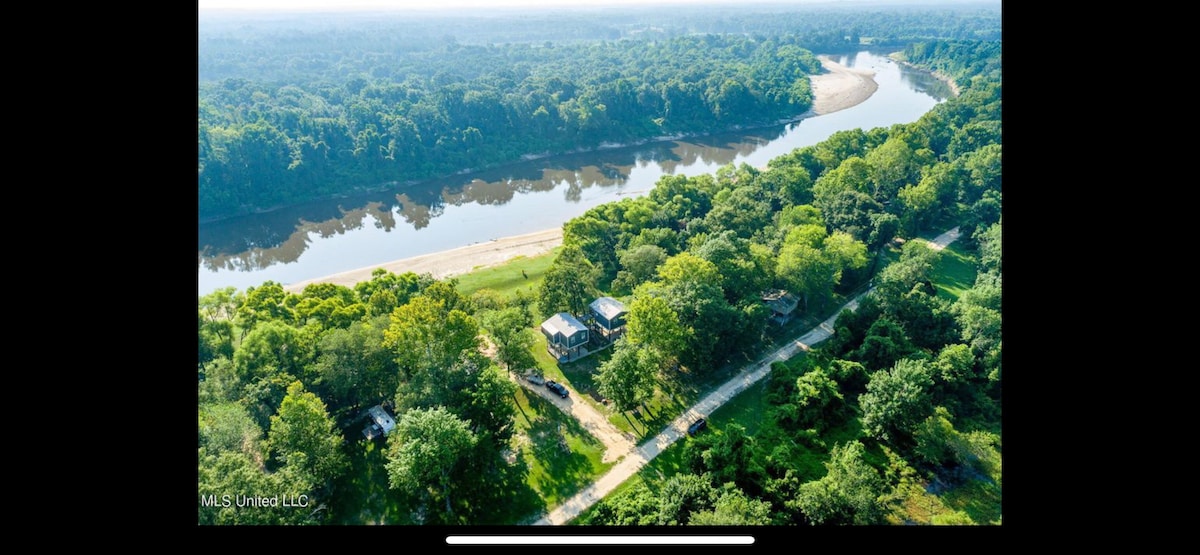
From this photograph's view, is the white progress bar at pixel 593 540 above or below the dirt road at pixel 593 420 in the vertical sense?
above

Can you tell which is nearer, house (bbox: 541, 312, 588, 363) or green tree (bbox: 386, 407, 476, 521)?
green tree (bbox: 386, 407, 476, 521)

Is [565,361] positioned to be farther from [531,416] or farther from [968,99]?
[968,99]

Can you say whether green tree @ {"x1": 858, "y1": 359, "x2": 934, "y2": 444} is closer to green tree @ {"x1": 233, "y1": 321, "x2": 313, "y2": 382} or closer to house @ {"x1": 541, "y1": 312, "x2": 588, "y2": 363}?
house @ {"x1": 541, "y1": 312, "x2": 588, "y2": 363}

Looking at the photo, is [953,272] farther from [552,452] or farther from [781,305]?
[552,452]

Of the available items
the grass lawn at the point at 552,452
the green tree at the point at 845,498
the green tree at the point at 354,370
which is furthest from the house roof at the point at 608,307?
the green tree at the point at 845,498

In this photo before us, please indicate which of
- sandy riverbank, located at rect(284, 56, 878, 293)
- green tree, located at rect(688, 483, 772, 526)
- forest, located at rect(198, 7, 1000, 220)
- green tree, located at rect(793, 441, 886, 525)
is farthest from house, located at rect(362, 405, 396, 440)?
sandy riverbank, located at rect(284, 56, 878, 293)

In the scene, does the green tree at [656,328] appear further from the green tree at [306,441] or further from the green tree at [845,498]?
the green tree at [306,441]

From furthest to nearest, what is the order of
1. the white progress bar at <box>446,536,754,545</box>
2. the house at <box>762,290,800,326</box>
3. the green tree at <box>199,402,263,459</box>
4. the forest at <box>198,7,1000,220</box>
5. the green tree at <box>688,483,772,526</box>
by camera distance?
1. the forest at <box>198,7,1000,220</box>
2. the house at <box>762,290,800,326</box>
3. the green tree at <box>199,402,263,459</box>
4. the green tree at <box>688,483,772,526</box>
5. the white progress bar at <box>446,536,754,545</box>
